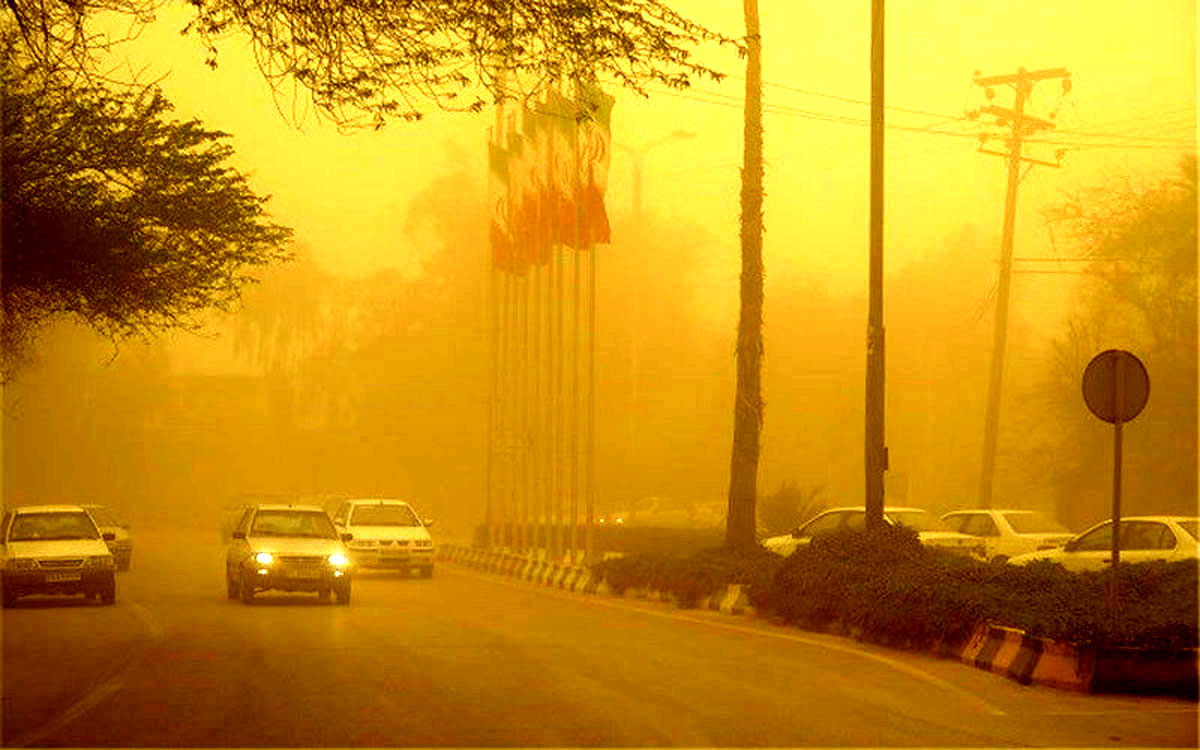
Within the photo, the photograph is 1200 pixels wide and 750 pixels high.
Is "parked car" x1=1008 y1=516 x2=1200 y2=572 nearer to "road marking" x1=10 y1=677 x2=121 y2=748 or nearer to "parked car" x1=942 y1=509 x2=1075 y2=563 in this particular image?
"parked car" x1=942 y1=509 x2=1075 y2=563

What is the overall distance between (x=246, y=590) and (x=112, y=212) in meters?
9.27

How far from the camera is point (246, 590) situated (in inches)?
1198

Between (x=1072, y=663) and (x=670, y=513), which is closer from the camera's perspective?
(x=1072, y=663)

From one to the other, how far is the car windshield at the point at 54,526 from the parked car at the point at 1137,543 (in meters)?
15.8

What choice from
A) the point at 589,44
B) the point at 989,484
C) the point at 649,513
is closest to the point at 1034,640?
the point at 589,44

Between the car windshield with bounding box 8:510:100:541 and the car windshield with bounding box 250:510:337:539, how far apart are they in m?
2.90

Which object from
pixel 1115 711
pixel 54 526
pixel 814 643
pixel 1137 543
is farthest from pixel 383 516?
pixel 1115 711

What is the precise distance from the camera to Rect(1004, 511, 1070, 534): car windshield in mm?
36025

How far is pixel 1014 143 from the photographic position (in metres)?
46.1

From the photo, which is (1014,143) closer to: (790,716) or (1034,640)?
(1034,640)

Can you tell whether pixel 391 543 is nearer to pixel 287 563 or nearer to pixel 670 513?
pixel 287 563

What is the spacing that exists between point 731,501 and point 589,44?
59.1ft

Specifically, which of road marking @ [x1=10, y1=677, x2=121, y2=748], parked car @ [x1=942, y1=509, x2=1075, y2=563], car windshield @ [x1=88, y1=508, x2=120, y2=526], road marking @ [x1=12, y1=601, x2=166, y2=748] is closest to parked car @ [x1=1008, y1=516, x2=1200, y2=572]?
parked car @ [x1=942, y1=509, x2=1075, y2=563]

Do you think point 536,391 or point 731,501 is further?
point 536,391
